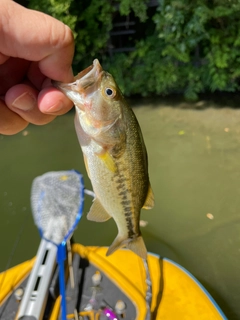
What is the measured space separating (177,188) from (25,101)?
2.88 m

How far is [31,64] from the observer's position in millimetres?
1384

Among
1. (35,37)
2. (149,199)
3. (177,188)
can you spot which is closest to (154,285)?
(149,199)

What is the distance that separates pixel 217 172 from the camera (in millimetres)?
4109

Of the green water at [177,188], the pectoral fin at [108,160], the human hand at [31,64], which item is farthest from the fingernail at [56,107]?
the green water at [177,188]

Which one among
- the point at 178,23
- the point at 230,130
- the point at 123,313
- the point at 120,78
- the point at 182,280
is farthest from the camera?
the point at 120,78

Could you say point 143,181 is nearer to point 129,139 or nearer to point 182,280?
point 129,139

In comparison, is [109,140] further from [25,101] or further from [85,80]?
[25,101]

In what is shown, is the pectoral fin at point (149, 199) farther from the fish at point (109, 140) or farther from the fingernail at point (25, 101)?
the fingernail at point (25, 101)

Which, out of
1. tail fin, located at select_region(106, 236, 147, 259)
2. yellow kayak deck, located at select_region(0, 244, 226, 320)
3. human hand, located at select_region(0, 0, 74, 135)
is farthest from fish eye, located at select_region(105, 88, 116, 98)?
yellow kayak deck, located at select_region(0, 244, 226, 320)

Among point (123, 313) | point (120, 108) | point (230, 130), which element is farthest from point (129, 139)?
point (230, 130)

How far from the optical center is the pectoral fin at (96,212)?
141 centimetres

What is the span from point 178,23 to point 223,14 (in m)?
0.67

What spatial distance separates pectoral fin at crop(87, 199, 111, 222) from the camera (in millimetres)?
1411

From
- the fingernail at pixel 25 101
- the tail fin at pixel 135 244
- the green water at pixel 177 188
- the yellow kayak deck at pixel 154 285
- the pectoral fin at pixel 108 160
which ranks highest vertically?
the fingernail at pixel 25 101
